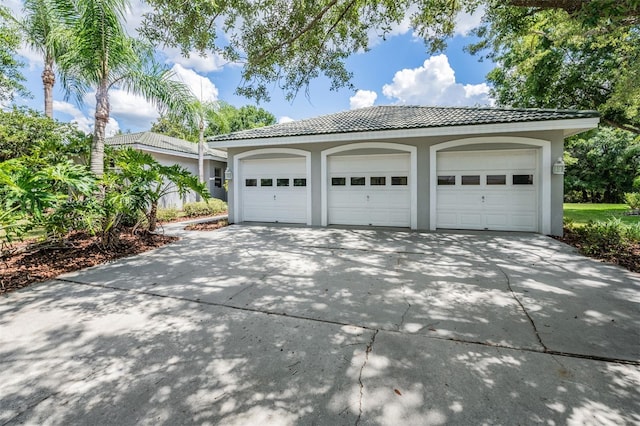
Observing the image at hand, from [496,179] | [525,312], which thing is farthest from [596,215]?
[525,312]

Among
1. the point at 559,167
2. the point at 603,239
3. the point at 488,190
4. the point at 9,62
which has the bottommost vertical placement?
the point at 603,239

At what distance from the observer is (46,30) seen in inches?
472

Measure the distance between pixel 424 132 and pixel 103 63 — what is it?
28.3 ft

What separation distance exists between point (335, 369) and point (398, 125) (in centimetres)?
792

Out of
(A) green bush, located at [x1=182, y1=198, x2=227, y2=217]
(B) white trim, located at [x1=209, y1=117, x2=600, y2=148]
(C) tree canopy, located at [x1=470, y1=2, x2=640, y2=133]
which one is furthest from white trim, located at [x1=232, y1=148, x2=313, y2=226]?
(C) tree canopy, located at [x1=470, y1=2, x2=640, y2=133]

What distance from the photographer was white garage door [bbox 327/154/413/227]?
31.0 ft

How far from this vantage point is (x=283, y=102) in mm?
8883

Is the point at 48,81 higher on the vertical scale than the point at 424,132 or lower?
higher

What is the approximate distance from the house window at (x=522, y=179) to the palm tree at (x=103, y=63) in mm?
10814

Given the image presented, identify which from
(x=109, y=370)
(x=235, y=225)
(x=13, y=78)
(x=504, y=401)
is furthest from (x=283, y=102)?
(x=13, y=78)

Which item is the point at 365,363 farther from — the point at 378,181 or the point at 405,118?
the point at 405,118

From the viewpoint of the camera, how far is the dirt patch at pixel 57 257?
4.67 m

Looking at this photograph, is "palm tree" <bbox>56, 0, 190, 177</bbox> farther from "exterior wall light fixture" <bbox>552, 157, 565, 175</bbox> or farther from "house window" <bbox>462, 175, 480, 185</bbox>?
"exterior wall light fixture" <bbox>552, 157, 565, 175</bbox>

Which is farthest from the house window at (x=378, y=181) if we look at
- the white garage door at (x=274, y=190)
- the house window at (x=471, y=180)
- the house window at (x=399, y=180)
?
the house window at (x=471, y=180)
